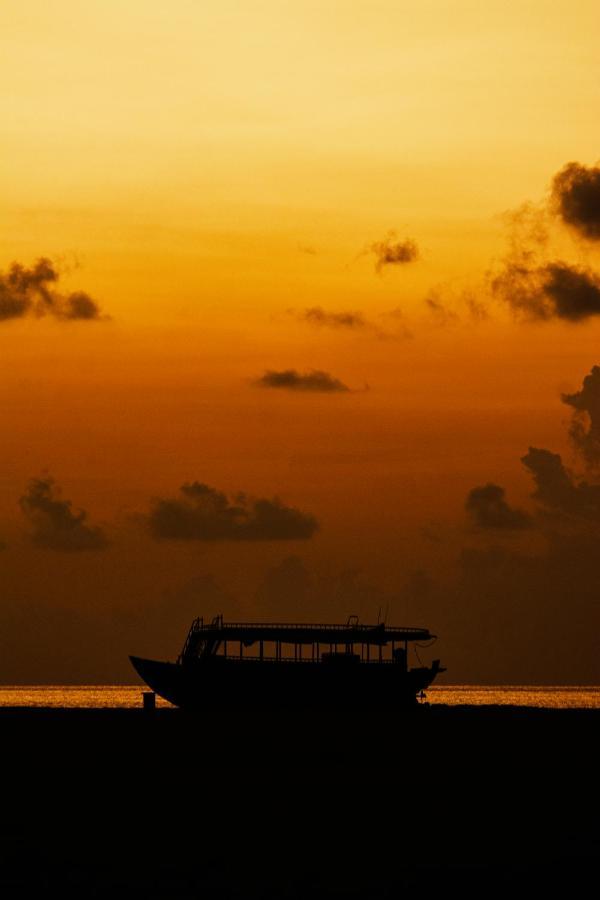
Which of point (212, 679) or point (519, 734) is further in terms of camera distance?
point (212, 679)

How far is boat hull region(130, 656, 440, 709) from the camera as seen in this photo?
83875 millimetres

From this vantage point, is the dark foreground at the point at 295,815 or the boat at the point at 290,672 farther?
A: the boat at the point at 290,672

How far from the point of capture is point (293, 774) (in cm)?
4419

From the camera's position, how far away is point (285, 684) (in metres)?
83.9

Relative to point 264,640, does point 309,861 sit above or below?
below

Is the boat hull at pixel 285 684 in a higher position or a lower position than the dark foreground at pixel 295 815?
higher

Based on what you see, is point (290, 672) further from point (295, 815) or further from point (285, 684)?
point (295, 815)

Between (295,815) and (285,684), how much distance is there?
161 ft

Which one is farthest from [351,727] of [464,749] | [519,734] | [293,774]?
[293,774]

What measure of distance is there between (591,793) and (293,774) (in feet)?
29.2

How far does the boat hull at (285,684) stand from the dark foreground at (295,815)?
23408 mm

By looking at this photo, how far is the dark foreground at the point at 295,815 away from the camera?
27.1 metres

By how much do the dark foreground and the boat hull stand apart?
76.8ft

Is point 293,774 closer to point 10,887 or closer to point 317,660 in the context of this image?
point 10,887
